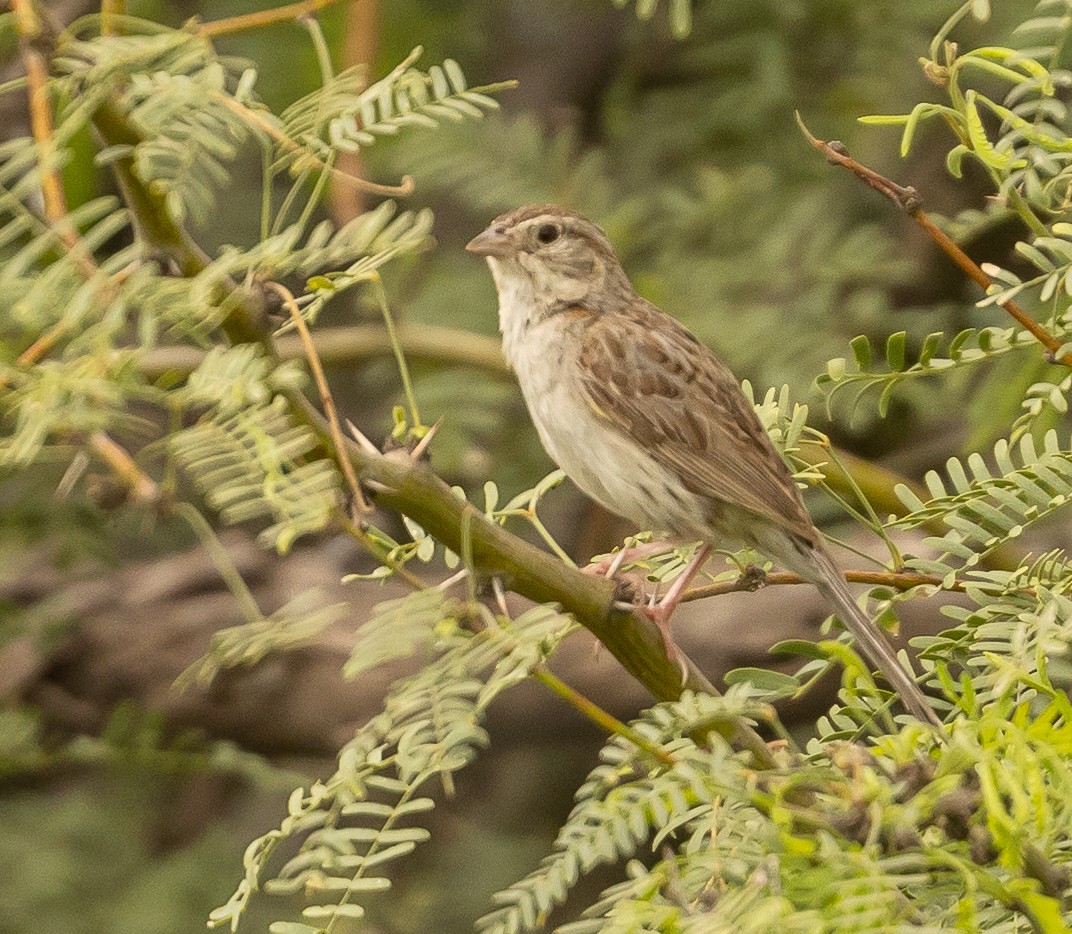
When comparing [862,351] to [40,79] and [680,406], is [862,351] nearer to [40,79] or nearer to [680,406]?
[40,79]

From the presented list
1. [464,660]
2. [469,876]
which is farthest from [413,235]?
[469,876]

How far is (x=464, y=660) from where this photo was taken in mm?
1307

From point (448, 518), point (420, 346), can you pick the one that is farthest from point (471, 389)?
point (448, 518)

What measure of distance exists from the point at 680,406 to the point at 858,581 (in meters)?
1.33

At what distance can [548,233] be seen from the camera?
3.33 m

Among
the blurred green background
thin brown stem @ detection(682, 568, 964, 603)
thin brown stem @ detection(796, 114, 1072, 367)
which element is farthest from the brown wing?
thin brown stem @ detection(796, 114, 1072, 367)

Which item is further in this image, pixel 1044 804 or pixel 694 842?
pixel 694 842

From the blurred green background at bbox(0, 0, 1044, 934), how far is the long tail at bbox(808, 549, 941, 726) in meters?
1.30

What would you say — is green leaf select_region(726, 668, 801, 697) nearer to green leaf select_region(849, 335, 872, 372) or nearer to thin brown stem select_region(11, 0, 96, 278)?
green leaf select_region(849, 335, 872, 372)

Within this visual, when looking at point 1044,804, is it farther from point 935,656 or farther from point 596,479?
point 596,479

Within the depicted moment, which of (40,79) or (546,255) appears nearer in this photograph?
(40,79)

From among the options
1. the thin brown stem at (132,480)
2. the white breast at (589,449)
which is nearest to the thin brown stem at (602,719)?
the thin brown stem at (132,480)

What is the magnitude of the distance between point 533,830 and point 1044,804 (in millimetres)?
3590

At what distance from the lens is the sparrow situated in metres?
2.82
